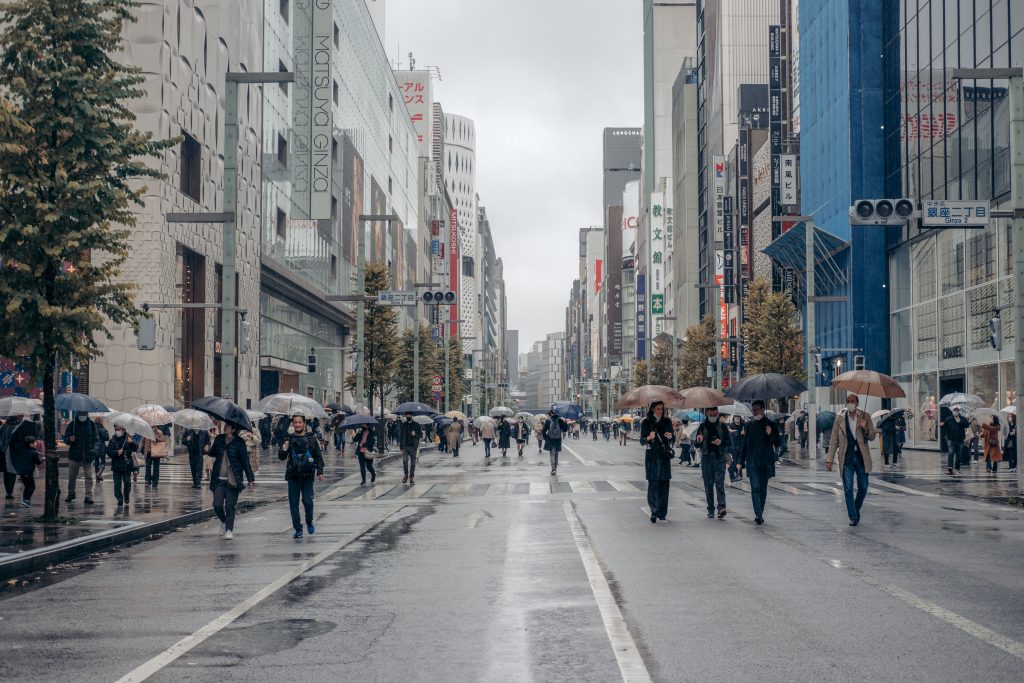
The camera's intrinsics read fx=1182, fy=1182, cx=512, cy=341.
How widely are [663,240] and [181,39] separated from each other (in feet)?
352

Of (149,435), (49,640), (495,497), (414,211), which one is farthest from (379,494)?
(414,211)

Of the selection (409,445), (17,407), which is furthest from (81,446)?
(409,445)

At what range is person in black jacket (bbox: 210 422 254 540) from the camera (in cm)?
1569

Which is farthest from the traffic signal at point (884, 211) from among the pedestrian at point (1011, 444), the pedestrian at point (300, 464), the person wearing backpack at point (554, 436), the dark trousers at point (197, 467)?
the dark trousers at point (197, 467)

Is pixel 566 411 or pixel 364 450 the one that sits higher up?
pixel 566 411

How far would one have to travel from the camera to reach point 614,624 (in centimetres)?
845

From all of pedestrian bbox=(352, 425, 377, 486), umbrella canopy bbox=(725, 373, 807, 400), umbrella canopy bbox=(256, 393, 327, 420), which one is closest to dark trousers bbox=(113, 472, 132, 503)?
umbrella canopy bbox=(256, 393, 327, 420)

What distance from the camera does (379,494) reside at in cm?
2473

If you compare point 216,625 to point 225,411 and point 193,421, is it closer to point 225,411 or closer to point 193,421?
point 225,411

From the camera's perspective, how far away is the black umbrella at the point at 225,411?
50.2 feet

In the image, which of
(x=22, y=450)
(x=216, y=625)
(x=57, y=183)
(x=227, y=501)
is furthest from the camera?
(x=22, y=450)

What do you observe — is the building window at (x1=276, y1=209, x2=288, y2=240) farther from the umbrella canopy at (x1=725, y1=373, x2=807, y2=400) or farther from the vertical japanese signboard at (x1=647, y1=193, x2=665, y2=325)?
the vertical japanese signboard at (x1=647, y1=193, x2=665, y2=325)

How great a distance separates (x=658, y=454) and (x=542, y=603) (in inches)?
290

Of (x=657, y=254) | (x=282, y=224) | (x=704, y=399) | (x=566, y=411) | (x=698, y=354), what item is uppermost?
(x=657, y=254)
